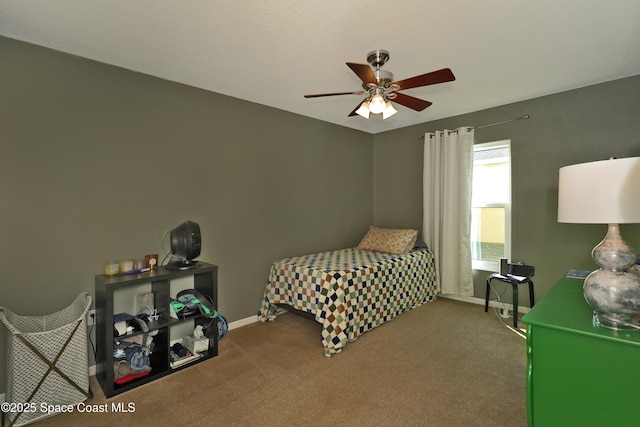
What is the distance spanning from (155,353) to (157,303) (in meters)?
0.37

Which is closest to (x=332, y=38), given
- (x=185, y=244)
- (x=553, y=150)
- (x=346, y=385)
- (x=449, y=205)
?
(x=185, y=244)

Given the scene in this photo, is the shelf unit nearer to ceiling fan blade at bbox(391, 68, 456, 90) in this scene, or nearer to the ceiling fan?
the ceiling fan

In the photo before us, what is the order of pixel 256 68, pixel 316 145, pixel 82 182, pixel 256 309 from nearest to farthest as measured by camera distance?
pixel 82 182 → pixel 256 68 → pixel 256 309 → pixel 316 145

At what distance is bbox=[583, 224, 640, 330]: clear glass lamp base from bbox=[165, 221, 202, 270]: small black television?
240cm

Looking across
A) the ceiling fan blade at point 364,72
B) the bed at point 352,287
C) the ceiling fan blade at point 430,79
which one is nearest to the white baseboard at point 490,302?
the bed at point 352,287

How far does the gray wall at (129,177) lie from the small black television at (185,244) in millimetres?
261

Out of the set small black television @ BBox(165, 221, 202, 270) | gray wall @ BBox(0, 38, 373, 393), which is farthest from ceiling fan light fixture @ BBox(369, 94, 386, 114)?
small black television @ BBox(165, 221, 202, 270)

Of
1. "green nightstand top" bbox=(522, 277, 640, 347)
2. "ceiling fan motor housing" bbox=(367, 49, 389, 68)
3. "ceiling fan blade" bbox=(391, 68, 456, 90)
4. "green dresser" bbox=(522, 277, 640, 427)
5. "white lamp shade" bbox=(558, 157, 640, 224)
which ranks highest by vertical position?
"ceiling fan motor housing" bbox=(367, 49, 389, 68)

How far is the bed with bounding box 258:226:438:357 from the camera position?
2531 mm

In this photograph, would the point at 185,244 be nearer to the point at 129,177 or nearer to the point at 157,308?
the point at 157,308

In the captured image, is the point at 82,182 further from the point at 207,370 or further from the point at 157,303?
the point at 207,370

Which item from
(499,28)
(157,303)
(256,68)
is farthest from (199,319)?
(499,28)

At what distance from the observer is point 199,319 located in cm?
255

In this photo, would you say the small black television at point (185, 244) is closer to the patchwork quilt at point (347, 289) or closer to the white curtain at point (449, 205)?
the patchwork quilt at point (347, 289)
